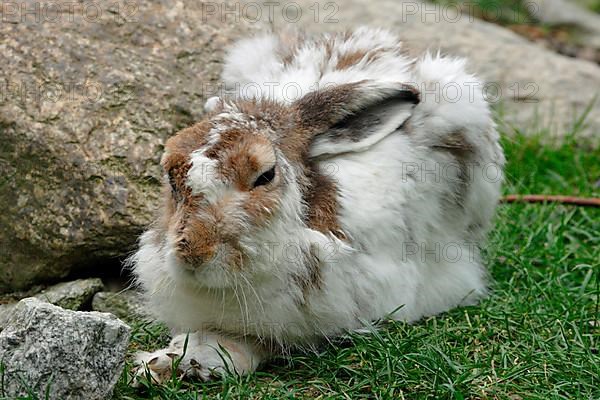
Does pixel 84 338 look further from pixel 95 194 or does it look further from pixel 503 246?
pixel 503 246

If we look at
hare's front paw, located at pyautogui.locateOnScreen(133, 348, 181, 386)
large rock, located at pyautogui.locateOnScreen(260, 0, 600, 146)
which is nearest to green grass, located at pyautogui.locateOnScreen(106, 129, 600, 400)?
hare's front paw, located at pyautogui.locateOnScreen(133, 348, 181, 386)

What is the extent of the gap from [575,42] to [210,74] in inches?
253

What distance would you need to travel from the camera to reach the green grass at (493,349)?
3779mm

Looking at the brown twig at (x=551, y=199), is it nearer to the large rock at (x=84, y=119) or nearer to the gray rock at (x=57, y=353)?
the large rock at (x=84, y=119)

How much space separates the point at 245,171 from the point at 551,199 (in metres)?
2.99

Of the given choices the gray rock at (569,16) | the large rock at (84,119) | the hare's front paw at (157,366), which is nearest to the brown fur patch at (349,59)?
the large rock at (84,119)

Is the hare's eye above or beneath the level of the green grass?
above

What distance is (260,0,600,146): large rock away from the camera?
7.39 metres

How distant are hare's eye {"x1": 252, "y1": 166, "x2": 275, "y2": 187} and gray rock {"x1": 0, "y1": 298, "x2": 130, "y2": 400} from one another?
29.1 inches

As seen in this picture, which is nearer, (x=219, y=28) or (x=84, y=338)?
(x=84, y=338)

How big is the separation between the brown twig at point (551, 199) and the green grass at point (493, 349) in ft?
1.11

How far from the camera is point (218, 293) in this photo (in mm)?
3887

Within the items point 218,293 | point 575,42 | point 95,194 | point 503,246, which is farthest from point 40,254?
point 575,42

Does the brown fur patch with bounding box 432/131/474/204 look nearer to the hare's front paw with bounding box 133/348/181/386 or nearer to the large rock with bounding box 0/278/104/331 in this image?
the hare's front paw with bounding box 133/348/181/386
